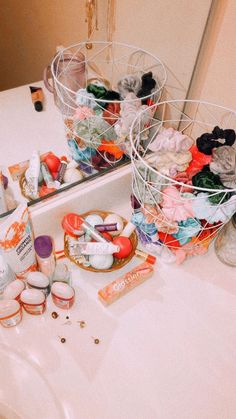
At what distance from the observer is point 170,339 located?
608mm

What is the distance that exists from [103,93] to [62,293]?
46 centimetres

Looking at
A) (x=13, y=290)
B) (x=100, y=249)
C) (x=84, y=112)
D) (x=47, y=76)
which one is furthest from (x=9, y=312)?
(x=47, y=76)

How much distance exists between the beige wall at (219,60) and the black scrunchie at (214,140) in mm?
103

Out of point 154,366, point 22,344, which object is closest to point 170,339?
point 154,366

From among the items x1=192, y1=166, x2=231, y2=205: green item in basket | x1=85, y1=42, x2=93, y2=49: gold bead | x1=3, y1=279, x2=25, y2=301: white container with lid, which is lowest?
x1=3, y1=279, x2=25, y2=301: white container with lid

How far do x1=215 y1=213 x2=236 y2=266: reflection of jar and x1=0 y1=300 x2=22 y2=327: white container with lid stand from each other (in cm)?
46

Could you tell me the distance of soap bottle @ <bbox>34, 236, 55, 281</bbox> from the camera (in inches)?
23.4

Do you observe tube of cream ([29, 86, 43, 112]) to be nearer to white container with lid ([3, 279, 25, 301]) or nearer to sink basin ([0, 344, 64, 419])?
white container with lid ([3, 279, 25, 301])

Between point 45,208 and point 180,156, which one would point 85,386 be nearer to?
point 45,208

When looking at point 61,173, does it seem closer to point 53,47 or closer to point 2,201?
point 2,201

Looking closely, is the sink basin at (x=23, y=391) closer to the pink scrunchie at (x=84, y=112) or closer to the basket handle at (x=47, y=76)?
the pink scrunchie at (x=84, y=112)

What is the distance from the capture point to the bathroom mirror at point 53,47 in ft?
2.46

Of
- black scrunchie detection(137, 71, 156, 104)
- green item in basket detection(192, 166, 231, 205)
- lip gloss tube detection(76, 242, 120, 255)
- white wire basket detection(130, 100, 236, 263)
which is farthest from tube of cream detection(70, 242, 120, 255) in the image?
black scrunchie detection(137, 71, 156, 104)

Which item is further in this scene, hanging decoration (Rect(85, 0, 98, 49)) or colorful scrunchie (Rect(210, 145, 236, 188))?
hanging decoration (Rect(85, 0, 98, 49))
